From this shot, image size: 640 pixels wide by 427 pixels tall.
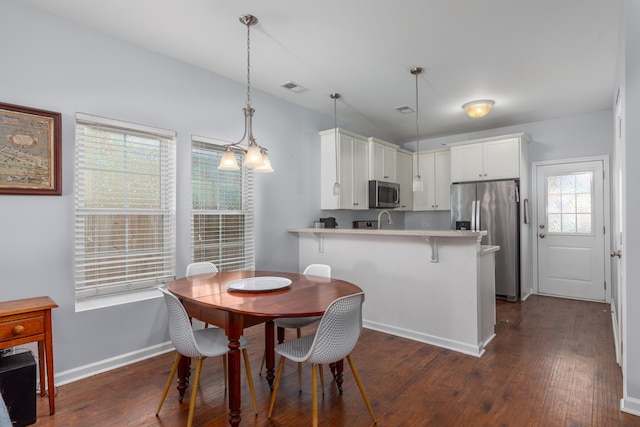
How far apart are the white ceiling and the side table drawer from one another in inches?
81.1

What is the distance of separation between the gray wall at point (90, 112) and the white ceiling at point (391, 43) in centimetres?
15

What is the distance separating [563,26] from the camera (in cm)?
258

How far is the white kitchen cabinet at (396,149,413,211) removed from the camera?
566cm

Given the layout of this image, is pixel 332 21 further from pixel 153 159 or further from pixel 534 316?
pixel 534 316

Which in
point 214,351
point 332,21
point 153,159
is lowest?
point 214,351

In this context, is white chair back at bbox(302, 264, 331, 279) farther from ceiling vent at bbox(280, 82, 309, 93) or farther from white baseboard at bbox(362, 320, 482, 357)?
ceiling vent at bbox(280, 82, 309, 93)

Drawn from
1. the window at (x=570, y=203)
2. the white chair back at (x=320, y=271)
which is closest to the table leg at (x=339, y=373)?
the white chair back at (x=320, y=271)

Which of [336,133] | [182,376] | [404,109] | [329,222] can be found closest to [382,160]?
[404,109]

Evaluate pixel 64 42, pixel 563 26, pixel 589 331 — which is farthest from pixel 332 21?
pixel 589 331

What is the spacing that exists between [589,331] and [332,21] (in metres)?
3.83

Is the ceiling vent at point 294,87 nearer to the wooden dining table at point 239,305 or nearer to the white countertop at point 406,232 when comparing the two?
the white countertop at point 406,232

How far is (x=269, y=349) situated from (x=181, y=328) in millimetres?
698

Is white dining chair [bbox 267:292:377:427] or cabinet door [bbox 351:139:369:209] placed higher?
cabinet door [bbox 351:139:369:209]

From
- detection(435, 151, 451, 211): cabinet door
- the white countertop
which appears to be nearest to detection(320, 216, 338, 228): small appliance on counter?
the white countertop
